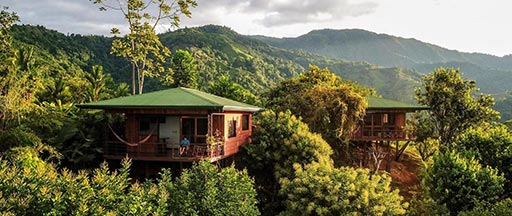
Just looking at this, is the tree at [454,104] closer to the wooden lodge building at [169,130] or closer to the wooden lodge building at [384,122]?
the wooden lodge building at [384,122]

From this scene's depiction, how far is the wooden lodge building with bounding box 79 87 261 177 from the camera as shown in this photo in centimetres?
1623

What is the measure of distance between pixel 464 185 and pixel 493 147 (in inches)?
157

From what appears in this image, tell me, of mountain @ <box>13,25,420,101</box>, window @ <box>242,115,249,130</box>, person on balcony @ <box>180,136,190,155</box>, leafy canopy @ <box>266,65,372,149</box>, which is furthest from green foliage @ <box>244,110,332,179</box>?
mountain @ <box>13,25,420,101</box>

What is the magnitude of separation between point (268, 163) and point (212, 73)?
55.8m

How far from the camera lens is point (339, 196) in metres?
14.4

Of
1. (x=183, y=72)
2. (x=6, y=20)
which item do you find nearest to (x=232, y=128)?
(x=183, y=72)

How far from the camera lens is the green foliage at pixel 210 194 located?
1159 cm

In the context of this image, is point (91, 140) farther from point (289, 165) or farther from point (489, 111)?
point (489, 111)

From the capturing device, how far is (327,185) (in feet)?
47.8

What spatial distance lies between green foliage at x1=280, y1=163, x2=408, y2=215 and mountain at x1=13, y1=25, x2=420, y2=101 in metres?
44.1

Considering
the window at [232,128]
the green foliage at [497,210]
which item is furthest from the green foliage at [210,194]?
the green foliage at [497,210]

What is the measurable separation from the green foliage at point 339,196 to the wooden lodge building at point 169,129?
153 inches

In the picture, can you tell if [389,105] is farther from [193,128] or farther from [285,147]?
[193,128]

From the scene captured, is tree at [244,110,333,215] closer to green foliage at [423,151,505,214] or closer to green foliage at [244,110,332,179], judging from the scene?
green foliage at [244,110,332,179]
